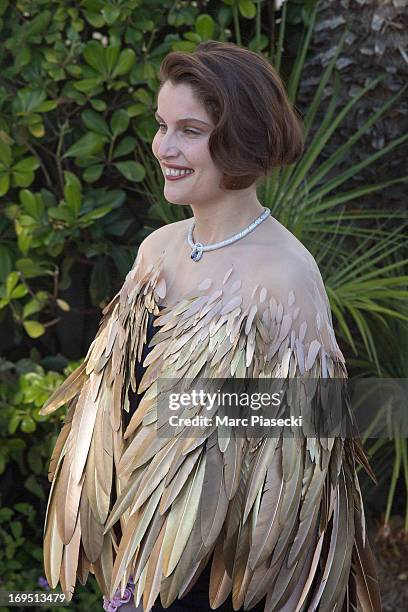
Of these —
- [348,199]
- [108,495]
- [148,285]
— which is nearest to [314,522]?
[108,495]

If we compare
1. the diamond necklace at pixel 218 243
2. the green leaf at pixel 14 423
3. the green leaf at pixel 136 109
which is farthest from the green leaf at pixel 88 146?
the diamond necklace at pixel 218 243

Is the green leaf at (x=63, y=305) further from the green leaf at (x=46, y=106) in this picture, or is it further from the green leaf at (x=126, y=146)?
the green leaf at (x=46, y=106)

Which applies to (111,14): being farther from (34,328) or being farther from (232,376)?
(232,376)

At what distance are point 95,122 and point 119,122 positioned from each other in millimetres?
74

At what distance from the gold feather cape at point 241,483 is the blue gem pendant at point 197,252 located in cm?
6

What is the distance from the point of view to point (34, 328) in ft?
9.21

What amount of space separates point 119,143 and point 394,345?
1.05m

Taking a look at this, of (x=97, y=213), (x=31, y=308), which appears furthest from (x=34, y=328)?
(x=97, y=213)

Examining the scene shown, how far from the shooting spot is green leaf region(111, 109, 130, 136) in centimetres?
273

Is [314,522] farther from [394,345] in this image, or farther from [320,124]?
[320,124]

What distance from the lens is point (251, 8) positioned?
2727 mm

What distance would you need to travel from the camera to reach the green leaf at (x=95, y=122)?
9.02ft

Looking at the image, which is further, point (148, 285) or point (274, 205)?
point (274, 205)

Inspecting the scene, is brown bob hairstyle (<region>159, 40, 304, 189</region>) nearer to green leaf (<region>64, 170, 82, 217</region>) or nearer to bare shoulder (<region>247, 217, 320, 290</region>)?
bare shoulder (<region>247, 217, 320, 290</region>)
